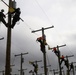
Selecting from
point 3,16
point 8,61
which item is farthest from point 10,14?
point 8,61

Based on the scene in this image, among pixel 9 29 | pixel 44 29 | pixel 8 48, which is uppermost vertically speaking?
pixel 44 29

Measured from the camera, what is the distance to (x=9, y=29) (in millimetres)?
11844

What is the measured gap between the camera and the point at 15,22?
479 inches

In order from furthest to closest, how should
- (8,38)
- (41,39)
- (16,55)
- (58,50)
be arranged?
1. (16,55)
2. (58,50)
3. (41,39)
4. (8,38)

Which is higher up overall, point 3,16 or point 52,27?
point 52,27

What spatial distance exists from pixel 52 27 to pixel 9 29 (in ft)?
30.6

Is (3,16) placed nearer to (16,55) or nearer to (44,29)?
(44,29)

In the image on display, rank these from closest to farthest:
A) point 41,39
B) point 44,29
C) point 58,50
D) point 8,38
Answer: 1. point 8,38
2. point 41,39
3. point 44,29
4. point 58,50

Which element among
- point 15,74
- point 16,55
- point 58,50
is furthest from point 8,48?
point 15,74

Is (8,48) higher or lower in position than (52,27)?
lower

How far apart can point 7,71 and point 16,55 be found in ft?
80.3

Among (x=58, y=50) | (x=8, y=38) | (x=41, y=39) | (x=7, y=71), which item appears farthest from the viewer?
(x=58, y=50)

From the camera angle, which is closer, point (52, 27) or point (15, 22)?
point (15, 22)

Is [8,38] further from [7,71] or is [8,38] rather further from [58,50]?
[58,50]
